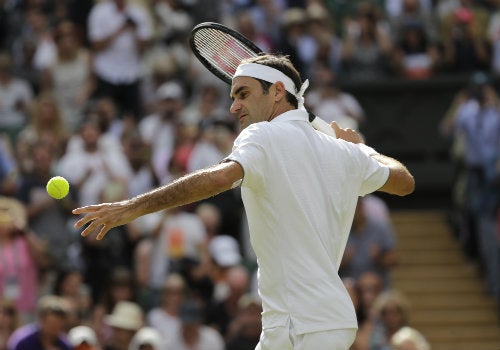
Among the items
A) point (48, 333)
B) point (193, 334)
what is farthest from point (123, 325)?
point (48, 333)

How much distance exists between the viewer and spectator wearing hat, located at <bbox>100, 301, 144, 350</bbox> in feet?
33.0

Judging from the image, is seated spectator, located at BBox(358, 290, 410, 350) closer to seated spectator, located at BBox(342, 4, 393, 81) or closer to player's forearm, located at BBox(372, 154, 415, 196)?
player's forearm, located at BBox(372, 154, 415, 196)

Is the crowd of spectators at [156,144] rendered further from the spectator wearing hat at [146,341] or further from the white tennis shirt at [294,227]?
the white tennis shirt at [294,227]

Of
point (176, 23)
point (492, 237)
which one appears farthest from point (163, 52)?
point (492, 237)

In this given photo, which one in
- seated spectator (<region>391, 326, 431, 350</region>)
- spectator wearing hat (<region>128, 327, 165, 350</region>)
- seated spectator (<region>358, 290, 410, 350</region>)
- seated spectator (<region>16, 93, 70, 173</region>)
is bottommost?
seated spectator (<region>358, 290, 410, 350</region>)

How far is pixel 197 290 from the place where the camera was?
36.9ft

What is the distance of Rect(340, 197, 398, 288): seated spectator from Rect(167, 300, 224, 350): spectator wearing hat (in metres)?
1.65

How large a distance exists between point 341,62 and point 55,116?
3.89 metres

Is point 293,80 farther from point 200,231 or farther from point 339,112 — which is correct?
point 339,112

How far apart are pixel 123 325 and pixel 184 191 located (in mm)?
5474

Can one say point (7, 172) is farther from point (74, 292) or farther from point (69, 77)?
point (69, 77)

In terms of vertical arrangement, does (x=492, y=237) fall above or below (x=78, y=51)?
below

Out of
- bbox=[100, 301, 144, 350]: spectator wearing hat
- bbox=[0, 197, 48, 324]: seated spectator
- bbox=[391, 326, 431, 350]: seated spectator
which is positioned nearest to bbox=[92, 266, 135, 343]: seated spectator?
bbox=[100, 301, 144, 350]: spectator wearing hat

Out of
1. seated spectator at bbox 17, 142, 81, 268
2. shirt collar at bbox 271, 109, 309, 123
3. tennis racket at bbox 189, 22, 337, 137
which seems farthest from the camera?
seated spectator at bbox 17, 142, 81, 268
